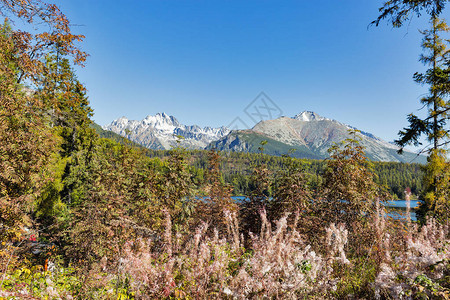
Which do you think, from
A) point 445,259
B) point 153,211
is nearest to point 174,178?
point 153,211

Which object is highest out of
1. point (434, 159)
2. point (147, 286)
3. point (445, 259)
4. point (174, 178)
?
point (434, 159)

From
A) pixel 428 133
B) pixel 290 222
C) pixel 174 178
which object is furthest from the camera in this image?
pixel 428 133

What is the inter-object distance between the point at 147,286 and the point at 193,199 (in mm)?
5453

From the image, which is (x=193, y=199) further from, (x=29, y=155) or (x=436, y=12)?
(x=436, y=12)

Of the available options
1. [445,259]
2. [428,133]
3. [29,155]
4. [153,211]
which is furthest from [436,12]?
[29,155]

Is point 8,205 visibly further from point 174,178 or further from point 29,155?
point 174,178

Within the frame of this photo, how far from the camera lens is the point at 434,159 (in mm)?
10953

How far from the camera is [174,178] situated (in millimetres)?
8016

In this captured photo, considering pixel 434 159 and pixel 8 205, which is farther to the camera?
pixel 434 159

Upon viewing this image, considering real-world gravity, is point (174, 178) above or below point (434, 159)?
below

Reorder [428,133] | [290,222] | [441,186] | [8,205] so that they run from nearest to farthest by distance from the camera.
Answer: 1. [8,205]
2. [290,222]
3. [441,186]
4. [428,133]

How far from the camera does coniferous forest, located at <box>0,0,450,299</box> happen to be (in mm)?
2539

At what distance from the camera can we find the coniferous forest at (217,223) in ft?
8.33

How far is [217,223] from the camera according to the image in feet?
24.1
